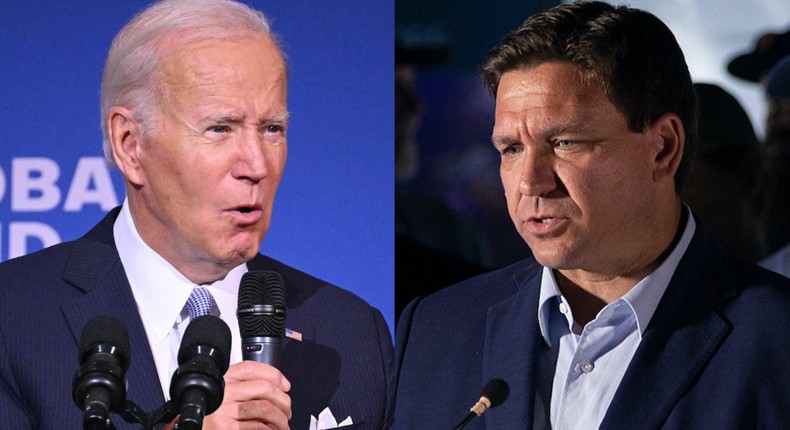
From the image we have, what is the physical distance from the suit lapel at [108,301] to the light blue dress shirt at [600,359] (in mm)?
1099

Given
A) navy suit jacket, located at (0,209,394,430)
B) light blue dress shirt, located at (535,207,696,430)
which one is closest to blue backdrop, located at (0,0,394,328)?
navy suit jacket, located at (0,209,394,430)

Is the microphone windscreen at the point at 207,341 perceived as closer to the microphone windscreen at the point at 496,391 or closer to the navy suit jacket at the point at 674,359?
the microphone windscreen at the point at 496,391

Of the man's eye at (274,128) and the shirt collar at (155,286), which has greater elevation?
the man's eye at (274,128)

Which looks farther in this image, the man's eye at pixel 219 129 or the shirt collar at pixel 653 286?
the man's eye at pixel 219 129

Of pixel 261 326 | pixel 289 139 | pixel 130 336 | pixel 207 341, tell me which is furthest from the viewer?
pixel 289 139

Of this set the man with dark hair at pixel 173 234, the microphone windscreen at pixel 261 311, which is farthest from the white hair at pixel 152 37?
the microphone windscreen at pixel 261 311

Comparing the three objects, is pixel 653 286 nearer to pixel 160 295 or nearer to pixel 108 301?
pixel 160 295

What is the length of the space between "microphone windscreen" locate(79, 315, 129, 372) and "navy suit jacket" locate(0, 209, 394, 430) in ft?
3.02

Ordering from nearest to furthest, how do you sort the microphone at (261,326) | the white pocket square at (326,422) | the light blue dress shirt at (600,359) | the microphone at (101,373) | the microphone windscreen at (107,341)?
the microphone at (101,373) < the microphone windscreen at (107,341) < the microphone at (261,326) < the light blue dress shirt at (600,359) < the white pocket square at (326,422)

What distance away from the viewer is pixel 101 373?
2.29 m

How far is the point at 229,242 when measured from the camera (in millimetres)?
3502

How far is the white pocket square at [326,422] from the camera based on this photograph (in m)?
3.54

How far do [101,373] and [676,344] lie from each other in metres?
1.46

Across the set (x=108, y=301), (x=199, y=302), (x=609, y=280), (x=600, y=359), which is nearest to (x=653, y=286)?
(x=609, y=280)
